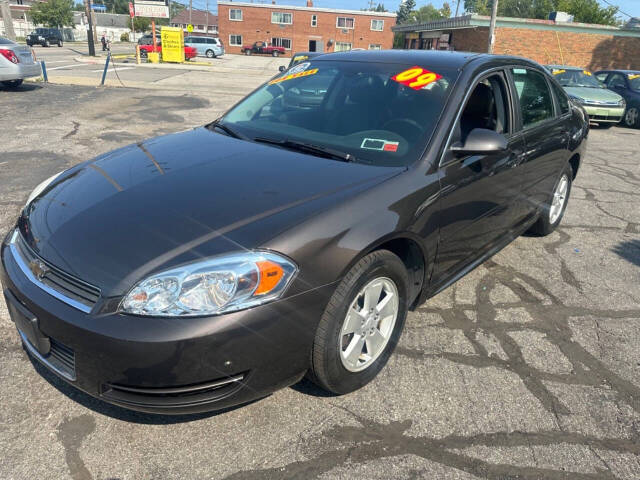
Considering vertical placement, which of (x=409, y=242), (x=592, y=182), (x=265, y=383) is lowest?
(x=592, y=182)

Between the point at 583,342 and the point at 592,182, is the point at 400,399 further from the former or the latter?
the point at 592,182

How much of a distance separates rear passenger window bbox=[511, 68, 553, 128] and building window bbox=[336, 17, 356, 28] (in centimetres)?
6708

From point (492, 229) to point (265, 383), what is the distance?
86.3 inches

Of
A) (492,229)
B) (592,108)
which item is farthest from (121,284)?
(592,108)

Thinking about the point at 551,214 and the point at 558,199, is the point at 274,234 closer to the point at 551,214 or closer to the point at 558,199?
the point at 551,214

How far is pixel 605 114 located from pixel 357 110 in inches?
479

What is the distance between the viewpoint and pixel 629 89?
14.0 metres

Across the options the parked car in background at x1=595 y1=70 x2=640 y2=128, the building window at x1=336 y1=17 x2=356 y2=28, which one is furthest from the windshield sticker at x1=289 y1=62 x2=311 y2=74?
the building window at x1=336 y1=17 x2=356 y2=28

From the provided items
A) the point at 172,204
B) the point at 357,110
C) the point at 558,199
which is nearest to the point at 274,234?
the point at 172,204

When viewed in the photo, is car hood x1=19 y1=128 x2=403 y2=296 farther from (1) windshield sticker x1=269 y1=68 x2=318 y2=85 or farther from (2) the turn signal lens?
(1) windshield sticker x1=269 y1=68 x2=318 y2=85

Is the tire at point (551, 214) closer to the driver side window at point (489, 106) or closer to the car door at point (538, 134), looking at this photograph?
the car door at point (538, 134)

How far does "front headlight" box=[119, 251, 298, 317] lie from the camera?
6.34 ft

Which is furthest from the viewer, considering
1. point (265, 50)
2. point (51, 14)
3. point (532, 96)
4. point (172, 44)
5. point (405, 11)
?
point (405, 11)

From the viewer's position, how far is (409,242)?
8.74 ft
